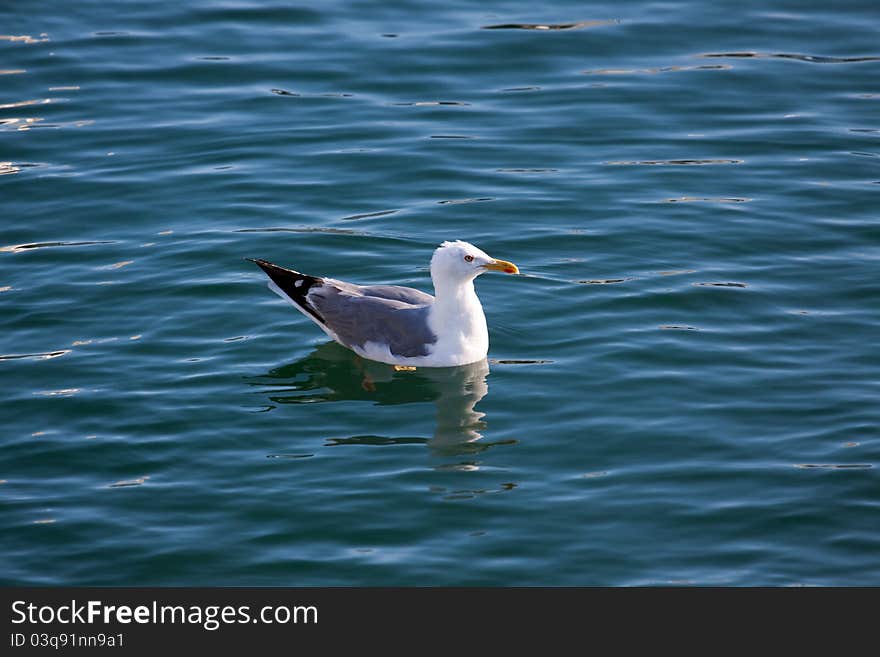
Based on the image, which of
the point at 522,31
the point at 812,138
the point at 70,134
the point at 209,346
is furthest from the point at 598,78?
the point at 209,346

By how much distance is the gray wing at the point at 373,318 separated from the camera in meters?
13.3

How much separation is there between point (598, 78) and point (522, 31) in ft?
6.92

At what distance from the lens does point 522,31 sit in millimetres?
22125

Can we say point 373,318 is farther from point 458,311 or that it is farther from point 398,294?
point 458,311

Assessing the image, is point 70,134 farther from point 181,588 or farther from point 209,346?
point 181,588

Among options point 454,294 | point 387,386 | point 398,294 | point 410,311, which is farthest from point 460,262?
point 387,386

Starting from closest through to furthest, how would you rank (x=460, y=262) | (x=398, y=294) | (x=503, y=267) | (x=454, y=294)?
1. (x=503, y=267)
2. (x=460, y=262)
3. (x=454, y=294)
4. (x=398, y=294)

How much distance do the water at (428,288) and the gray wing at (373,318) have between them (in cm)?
37

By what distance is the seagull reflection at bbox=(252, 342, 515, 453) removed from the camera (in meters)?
12.4

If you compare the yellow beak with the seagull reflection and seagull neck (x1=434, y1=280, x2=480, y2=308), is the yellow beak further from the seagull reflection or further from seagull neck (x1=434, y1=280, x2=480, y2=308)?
the seagull reflection

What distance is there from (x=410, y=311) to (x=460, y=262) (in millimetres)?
762

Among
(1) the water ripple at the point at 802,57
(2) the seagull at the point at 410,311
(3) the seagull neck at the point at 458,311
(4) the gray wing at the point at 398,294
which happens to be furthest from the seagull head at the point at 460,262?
(1) the water ripple at the point at 802,57

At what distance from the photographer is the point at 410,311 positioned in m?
13.4

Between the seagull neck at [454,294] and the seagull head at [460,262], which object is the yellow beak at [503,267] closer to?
the seagull head at [460,262]
